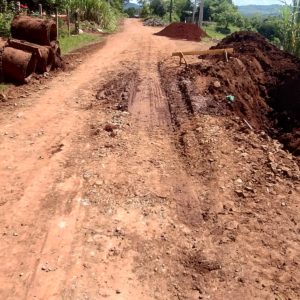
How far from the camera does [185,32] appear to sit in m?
24.1

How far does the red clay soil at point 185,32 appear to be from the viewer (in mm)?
23506

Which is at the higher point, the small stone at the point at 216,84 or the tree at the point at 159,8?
the tree at the point at 159,8

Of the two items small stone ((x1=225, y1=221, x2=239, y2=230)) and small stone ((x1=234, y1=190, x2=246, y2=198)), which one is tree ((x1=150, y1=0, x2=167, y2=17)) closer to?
small stone ((x1=234, y1=190, x2=246, y2=198))

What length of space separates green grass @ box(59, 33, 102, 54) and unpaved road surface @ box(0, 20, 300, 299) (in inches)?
276

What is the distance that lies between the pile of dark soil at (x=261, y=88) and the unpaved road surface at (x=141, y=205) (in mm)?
1040

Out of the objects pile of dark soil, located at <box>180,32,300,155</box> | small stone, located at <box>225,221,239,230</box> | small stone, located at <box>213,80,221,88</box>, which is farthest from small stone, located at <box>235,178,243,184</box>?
small stone, located at <box>213,80,221,88</box>

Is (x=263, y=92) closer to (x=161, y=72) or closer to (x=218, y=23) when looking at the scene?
(x=161, y=72)

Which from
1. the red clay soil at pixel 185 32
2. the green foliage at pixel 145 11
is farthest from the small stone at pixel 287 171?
the green foliage at pixel 145 11

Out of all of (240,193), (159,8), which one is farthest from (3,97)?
(159,8)

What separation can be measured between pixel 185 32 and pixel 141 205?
793 inches

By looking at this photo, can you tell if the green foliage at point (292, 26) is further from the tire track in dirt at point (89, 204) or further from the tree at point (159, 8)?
the tree at point (159, 8)

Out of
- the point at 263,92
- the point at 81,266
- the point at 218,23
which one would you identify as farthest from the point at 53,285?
the point at 218,23

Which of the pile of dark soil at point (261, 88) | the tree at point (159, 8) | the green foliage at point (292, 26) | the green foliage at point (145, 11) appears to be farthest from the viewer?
the tree at point (159, 8)

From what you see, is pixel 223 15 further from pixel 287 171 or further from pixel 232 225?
pixel 232 225
